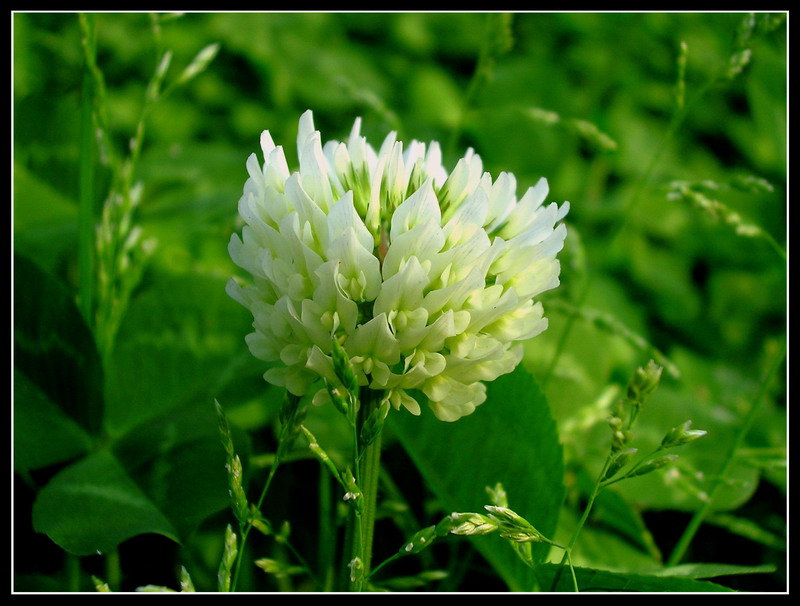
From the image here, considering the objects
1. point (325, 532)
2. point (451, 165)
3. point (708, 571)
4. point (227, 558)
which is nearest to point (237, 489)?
point (227, 558)

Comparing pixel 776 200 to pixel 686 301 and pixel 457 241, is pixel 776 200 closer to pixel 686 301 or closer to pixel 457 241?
pixel 686 301

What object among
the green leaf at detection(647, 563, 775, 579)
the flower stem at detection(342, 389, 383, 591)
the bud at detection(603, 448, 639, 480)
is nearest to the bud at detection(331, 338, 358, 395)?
the flower stem at detection(342, 389, 383, 591)

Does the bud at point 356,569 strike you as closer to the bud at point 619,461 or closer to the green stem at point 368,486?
the green stem at point 368,486

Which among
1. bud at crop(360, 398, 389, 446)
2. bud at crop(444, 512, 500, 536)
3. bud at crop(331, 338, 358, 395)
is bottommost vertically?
bud at crop(444, 512, 500, 536)

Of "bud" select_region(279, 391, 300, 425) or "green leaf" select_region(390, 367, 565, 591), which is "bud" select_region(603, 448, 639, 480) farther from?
"bud" select_region(279, 391, 300, 425)

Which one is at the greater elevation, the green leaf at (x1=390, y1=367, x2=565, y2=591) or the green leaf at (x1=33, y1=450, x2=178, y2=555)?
the green leaf at (x1=390, y1=367, x2=565, y2=591)

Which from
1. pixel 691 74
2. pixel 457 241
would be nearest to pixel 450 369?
pixel 457 241

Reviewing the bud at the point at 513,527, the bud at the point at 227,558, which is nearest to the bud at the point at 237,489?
the bud at the point at 227,558
